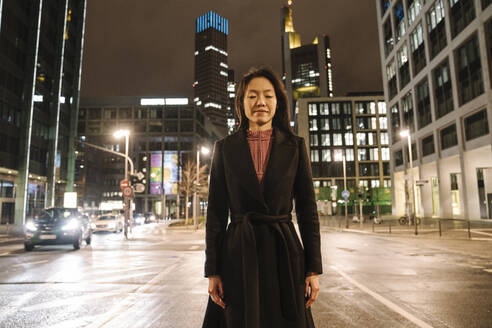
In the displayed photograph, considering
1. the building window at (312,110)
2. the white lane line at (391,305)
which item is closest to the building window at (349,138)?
the building window at (312,110)

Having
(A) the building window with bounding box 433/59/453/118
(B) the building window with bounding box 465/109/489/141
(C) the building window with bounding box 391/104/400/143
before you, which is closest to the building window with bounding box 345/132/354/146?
(C) the building window with bounding box 391/104/400/143

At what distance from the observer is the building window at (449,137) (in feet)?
110

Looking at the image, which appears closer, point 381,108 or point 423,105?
point 423,105

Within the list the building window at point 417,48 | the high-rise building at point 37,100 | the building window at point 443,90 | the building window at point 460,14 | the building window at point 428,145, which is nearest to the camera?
the building window at point 460,14

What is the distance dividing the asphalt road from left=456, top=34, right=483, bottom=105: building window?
2390 centimetres

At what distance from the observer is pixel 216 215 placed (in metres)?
2.21

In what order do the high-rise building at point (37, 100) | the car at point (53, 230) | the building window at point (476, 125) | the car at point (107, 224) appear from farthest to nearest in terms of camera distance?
the high-rise building at point (37, 100) < the building window at point (476, 125) < the car at point (107, 224) < the car at point (53, 230)

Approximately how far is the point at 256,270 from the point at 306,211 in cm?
52

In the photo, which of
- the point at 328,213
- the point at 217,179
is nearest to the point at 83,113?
the point at 328,213

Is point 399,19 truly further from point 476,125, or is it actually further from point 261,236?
point 261,236

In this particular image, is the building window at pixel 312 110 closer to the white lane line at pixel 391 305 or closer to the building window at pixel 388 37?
the building window at pixel 388 37

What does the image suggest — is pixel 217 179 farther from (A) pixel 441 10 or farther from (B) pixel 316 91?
(B) pixel 316 91

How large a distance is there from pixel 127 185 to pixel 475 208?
29377 millimetres

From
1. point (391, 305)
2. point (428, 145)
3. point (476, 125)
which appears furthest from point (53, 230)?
point (428, 145)
